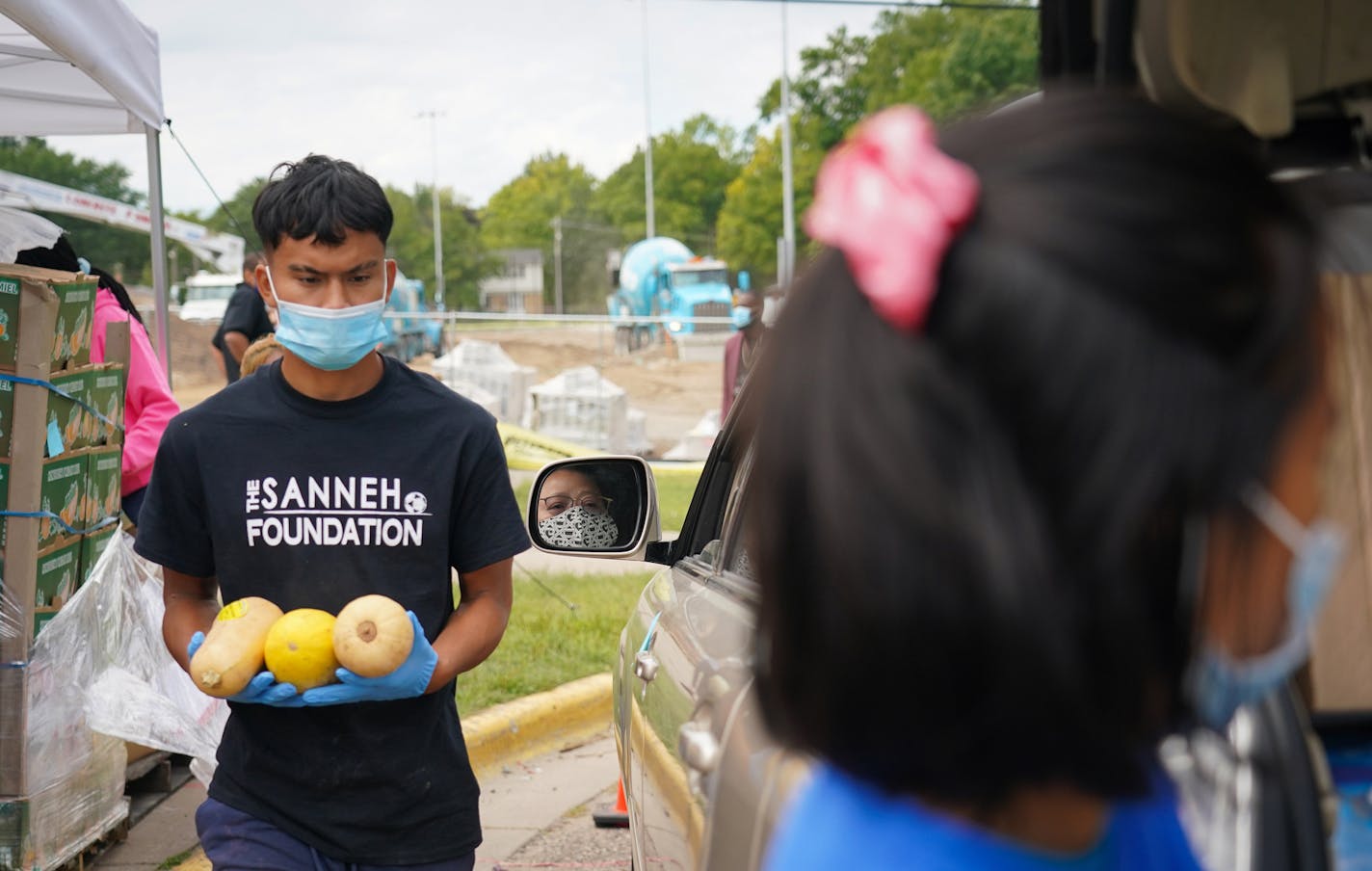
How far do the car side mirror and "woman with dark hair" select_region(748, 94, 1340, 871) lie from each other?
227cm

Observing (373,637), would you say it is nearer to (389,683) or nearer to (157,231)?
(389,683)

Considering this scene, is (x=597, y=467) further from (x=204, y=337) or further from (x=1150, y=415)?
(x=204, y=337)

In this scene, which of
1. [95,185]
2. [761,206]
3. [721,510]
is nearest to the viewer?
[721,510]

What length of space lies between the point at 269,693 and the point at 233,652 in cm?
12

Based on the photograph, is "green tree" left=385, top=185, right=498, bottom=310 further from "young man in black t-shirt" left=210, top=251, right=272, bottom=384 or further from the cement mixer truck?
"young man in black t-shirt" left=210, top=251, right=272, bottom=384

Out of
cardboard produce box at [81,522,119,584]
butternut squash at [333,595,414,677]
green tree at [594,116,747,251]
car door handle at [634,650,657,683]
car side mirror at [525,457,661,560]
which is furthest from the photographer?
green tree at [594,116,747,251]

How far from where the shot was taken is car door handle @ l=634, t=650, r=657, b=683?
2.90 meters

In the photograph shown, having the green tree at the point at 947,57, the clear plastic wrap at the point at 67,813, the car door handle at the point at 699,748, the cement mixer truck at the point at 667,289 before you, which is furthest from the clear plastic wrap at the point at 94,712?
the green tree at the point at 947,57

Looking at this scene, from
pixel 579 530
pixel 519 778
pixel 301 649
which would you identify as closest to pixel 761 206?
pixel 519 778

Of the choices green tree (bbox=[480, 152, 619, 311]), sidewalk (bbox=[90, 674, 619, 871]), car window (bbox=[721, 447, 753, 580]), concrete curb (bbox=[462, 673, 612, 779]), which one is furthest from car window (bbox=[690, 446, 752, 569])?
green tree (bbox=[480, 152, 619, 311])

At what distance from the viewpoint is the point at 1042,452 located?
94cm

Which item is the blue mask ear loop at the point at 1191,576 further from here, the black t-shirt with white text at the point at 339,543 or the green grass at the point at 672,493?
the green grass at the point at 672,493

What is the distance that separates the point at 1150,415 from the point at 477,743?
18.0ft

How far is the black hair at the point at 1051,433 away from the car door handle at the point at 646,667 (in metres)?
1.91
